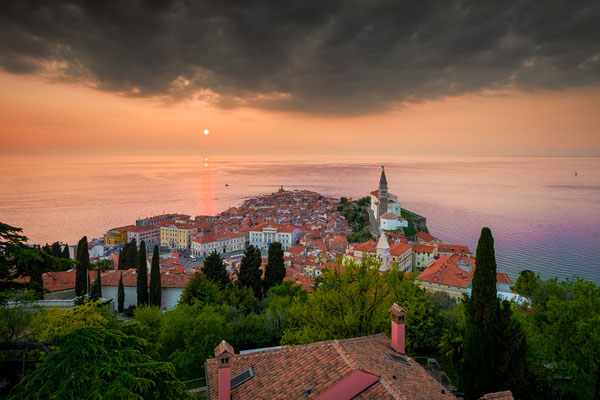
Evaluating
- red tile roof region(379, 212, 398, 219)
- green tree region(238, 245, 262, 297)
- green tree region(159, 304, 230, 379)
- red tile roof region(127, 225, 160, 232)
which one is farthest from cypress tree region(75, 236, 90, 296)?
red tile roof region(379, 212, 398, 219)

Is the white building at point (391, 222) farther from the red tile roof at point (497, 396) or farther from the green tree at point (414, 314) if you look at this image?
the red tile roof at point (497, 396)

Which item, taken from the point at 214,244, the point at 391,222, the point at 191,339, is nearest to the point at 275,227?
the point at 214,244

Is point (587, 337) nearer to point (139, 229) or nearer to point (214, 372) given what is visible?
point (214, 372)

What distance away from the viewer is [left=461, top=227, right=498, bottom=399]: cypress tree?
9758 millimetres

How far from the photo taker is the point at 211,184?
15188cm

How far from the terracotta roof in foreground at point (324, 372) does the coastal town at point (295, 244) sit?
5.67 m

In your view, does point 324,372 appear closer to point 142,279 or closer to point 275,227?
point 142,279

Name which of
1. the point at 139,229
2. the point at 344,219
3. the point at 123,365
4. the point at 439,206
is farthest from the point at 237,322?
the point at 439,206

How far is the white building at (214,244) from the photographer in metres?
61.7

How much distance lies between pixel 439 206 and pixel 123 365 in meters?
87.1

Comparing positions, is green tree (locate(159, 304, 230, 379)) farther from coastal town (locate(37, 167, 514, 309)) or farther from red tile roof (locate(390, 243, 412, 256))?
red tile roof (locate(390, 243, 412, 256))

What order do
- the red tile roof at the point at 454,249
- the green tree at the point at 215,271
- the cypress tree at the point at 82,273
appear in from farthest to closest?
the red tile roof at the point at 454,249, the cypress tree at the point at 82,273, the green tree at the point at 215,271

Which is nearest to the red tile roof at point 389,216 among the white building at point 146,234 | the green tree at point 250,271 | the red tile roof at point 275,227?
the red tile roof at point 275,227

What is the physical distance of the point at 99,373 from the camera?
3.42m
